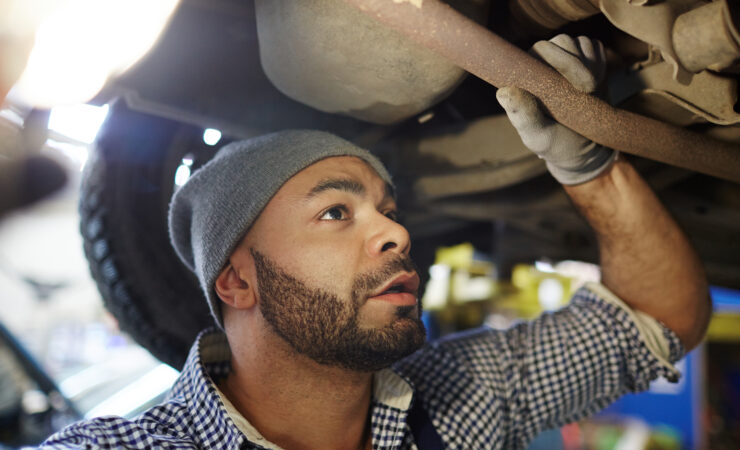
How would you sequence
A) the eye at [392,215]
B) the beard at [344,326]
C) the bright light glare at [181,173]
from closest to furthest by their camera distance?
the beard at [344,326], the eye at [392,215], the bright light glare at [181,173]

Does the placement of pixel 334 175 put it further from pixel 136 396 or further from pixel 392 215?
pixel 136 396

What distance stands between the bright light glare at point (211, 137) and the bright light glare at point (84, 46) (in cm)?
46

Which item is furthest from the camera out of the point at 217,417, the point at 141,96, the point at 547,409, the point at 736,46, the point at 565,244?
the point at 565,244

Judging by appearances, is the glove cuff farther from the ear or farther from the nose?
the ear

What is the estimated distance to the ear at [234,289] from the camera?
3.24ft

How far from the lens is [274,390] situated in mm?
963

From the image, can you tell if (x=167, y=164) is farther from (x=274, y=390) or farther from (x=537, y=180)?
(x=537, y=180)

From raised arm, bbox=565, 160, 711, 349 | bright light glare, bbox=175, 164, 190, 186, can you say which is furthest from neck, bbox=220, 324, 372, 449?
raised arm, bbox=565, 160, 711, 349

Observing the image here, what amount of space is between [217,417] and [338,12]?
0.69 metres

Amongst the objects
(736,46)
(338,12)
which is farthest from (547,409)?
(338,12)

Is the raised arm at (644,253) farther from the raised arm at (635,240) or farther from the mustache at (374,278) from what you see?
the mustache at (374,278)

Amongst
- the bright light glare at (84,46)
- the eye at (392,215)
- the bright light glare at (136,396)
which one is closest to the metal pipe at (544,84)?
the bright light glare at (84,46)

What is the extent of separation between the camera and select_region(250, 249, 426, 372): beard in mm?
852

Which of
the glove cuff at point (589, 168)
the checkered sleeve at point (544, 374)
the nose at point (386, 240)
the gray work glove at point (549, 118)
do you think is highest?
the gray work glove at point (549, 118)
